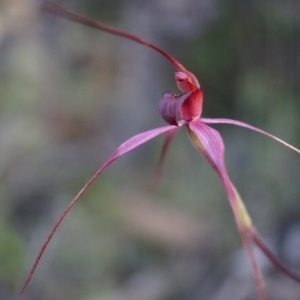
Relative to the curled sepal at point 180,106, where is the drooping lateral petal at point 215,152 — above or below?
below

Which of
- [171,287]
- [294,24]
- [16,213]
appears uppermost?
[294,24]

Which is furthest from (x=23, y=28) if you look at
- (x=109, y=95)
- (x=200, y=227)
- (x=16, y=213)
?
(x=200, y=227)

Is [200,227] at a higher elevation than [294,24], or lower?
lower

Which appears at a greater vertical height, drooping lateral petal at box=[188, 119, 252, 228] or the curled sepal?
the curled sepal

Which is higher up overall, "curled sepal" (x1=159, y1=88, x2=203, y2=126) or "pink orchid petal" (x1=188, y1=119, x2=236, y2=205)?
"curled sepal" (x1=159, y1=88, x2=203, y2=126)

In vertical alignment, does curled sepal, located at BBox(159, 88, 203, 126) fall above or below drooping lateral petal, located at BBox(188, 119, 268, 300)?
above

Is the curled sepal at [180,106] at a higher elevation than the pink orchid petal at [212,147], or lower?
higher

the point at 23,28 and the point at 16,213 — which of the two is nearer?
the point at 16,213

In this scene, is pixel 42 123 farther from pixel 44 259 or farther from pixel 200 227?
pixel 200 227
